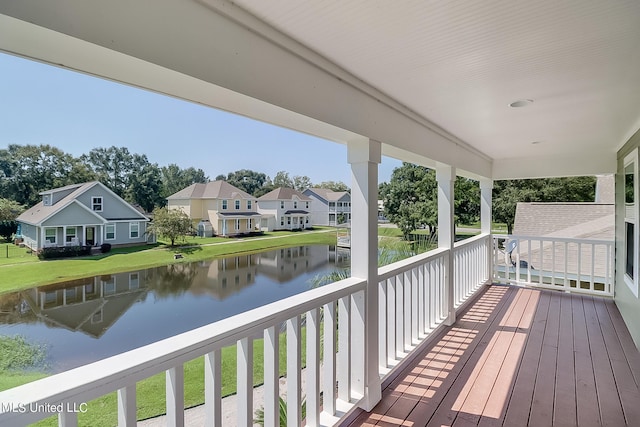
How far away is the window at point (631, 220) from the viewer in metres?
3.30

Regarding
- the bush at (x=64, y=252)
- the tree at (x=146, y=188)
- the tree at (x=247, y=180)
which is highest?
the tree at (x=247, y=180)

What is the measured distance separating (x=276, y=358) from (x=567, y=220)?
939cm

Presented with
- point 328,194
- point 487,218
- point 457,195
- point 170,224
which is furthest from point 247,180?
point 457,195

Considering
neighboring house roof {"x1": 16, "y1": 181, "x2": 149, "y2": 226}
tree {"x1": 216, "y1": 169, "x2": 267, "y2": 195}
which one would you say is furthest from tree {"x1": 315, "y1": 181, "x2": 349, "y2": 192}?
neighboring house roof {"x1": 16, "y1": 181, "x2": 149, "y2": 226}

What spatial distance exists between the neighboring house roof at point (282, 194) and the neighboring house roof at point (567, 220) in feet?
23.5

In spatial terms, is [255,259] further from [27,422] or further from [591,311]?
[591,311]

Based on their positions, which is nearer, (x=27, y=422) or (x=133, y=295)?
(x=27, y=422)

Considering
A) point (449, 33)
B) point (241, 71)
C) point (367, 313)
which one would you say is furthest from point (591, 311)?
point (241, 71)

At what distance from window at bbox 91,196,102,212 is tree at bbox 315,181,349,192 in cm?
124

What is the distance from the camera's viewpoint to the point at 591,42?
1.58 m

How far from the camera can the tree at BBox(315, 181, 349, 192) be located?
2.18 m

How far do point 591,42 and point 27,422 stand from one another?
2.66m

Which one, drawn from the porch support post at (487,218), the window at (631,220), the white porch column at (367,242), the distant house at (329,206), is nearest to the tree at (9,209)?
the distant house at (329,206)

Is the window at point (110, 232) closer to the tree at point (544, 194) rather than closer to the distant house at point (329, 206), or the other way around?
the distant house at point (329, 206)
